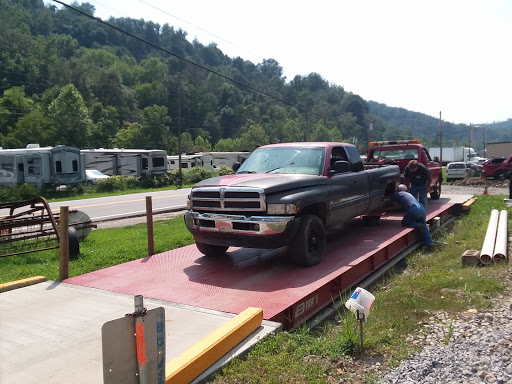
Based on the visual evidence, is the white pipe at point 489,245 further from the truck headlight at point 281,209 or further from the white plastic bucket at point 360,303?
the white plastic bucket at point 360,303

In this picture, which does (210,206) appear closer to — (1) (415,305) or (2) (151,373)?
(1) (415,305)

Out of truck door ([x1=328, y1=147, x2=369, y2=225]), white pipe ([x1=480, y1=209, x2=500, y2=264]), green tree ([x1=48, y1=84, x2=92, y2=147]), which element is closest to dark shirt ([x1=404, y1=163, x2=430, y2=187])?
white pipe ([x1=480, y1=209, x2=500, y2=264])

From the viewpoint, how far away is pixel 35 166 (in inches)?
1043

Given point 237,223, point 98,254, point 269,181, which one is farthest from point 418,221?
point 98,254

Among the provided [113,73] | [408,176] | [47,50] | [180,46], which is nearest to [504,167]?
[408,176]

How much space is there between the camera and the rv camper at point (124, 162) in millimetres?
33688

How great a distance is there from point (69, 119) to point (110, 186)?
27331 millimetres

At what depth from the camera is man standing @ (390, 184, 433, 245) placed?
8.62 meters

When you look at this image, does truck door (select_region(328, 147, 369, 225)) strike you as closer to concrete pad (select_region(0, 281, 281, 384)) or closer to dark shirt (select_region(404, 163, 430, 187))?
concrete pad (select_region(0, 281, 281, 384))

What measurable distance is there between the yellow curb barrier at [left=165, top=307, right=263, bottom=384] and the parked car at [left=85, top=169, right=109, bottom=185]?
27.2m

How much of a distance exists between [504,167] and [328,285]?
2555 cm

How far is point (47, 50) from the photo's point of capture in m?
98.9

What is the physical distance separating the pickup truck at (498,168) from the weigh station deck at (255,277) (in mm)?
21927

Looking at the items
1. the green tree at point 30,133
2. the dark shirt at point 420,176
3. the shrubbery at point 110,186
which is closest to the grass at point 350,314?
the dark shirt at point 420,176
